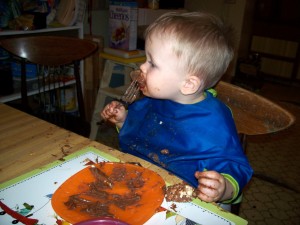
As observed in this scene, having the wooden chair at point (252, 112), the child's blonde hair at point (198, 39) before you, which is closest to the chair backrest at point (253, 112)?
the wooden chair at point (252, 112)

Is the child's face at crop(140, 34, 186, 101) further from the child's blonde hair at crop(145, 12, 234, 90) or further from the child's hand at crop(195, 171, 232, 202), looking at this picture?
the child's hand at crop(195, 171, 232, 202)

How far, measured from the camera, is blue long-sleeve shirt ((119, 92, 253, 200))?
2.49ft

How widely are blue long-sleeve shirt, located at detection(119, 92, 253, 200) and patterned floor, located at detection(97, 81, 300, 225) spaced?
96 cm

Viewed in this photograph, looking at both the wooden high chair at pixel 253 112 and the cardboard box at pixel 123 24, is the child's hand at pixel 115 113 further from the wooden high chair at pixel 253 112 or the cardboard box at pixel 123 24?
the cardboard box at pixel 123 24

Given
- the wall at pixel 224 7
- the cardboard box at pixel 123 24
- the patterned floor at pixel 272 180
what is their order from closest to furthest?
the patterned floor at pixel 272 180, the cardboard box at pixel 123 24, the wall at pixel 224 7

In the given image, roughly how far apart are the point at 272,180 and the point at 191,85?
4.67 ft

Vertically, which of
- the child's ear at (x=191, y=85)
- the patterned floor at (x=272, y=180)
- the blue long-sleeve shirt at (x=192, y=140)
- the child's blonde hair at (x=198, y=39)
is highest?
the child's blonde hair at (x=198, y=39)

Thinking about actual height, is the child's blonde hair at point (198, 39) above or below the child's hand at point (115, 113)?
above

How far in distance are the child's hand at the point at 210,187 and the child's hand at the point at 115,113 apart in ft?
1.42

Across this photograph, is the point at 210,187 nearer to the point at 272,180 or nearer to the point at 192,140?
the point at 192,140

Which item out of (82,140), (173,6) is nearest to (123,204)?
(82,140)

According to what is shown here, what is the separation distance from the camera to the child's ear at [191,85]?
818mm

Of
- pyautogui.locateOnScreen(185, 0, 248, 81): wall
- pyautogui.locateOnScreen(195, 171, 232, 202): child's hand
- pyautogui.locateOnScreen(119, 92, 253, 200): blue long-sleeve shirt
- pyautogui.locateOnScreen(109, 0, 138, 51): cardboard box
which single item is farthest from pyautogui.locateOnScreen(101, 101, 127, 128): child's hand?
pyautogui.locateOnScreen(185, 0, 248, 81): wall

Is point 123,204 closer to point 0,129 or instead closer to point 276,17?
point 0,129
